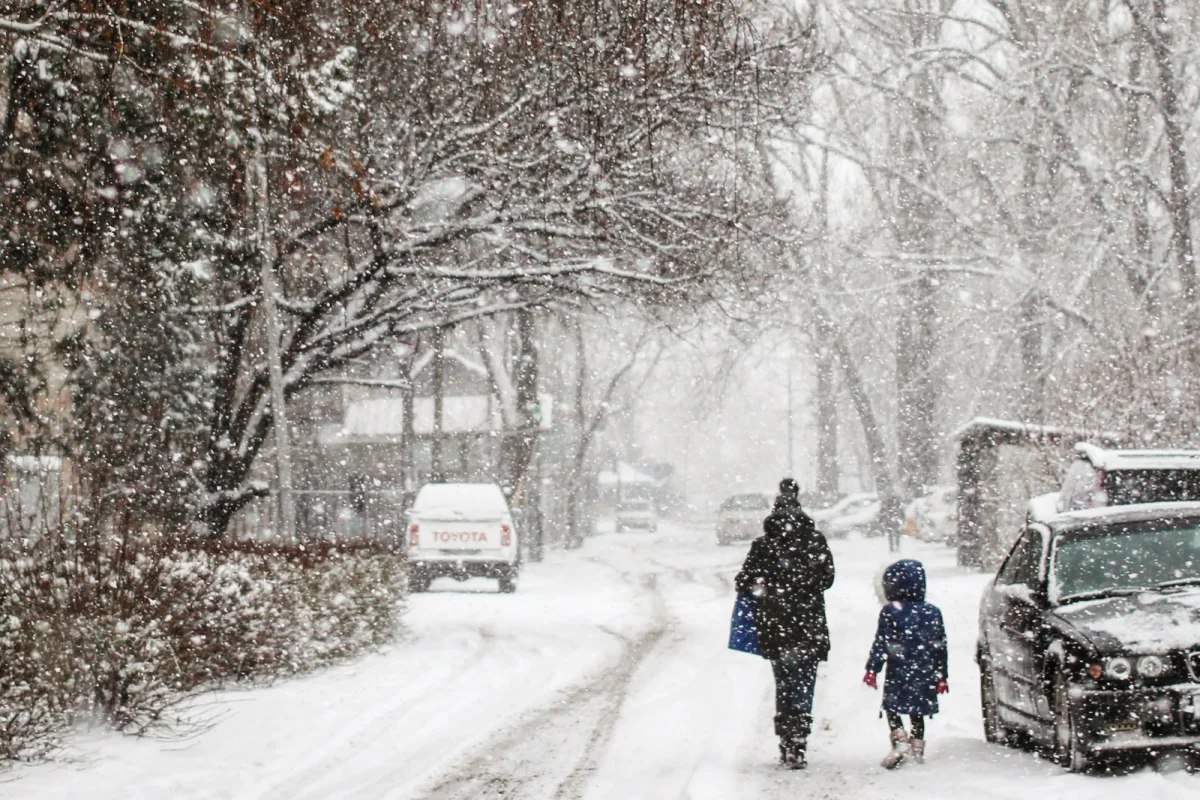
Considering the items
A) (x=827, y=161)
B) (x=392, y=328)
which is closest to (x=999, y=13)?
(x=827, y=161)

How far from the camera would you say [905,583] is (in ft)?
29.4

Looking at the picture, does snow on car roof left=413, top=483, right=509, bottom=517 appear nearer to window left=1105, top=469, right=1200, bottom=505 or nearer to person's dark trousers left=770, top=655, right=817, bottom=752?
window left=1105, top=469, right=1200, bottom=505

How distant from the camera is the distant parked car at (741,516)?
151 ft

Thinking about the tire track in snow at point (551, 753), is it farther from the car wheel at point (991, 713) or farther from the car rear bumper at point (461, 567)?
the car rear bumper at point (461, 567)

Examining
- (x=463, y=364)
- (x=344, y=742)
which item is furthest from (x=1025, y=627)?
(x=463, y=364)

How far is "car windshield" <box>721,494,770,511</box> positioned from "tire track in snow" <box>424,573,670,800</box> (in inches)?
1312

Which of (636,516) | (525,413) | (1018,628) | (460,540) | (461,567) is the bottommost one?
(636,516)

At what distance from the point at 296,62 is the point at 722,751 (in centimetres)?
587

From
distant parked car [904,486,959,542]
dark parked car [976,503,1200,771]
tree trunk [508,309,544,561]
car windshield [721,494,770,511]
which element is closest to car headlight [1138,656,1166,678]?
dark parked car [976,503,1200,771]

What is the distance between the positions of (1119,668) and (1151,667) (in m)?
0.17

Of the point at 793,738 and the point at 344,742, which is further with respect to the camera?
the point at 344,742

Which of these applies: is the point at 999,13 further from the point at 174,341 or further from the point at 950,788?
the point at 950,788

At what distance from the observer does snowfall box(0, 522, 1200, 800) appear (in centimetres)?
796

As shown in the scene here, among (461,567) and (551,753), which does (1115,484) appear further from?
(461,567)
